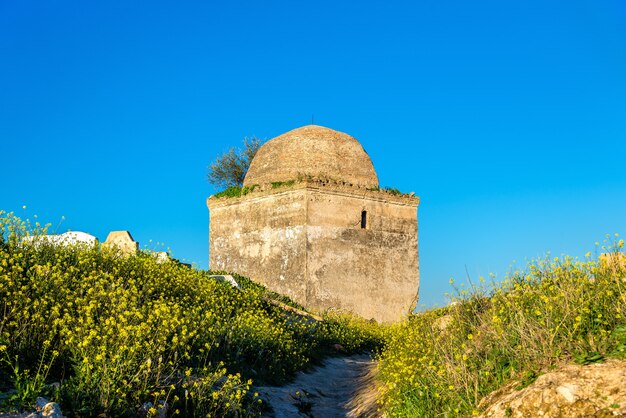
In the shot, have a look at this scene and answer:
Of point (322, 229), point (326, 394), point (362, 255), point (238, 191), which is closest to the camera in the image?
point (326, 394)

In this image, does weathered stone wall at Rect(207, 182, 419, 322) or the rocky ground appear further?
weathered stone wall at Rect(207, 182, 419, 322)

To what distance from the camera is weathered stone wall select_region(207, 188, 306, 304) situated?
21.2 meters

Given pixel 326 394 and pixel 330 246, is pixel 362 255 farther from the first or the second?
pixel 326 394

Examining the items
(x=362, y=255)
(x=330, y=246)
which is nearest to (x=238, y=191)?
(x=330, y=246)

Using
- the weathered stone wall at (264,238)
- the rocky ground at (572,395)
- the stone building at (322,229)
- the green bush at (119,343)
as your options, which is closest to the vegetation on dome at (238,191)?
the stone building at (322,229)

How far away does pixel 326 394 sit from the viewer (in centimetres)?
962

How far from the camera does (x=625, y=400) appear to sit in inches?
180

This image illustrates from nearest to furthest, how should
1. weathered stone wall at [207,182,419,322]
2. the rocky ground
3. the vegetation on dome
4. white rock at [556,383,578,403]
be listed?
the rocky ground, white rock at [556,383,578,403], weathered stone wall at [207,182,419,322], the vegetation on dome

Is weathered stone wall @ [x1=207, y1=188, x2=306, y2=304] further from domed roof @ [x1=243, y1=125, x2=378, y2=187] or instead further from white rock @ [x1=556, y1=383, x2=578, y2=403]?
white rock @ [x1=556, y1=383, x2=578, y2=403]

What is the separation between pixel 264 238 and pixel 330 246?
2.93 meters

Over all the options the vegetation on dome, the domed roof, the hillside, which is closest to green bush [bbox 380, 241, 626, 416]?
the hillside

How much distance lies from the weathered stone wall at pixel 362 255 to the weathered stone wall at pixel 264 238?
0.50m

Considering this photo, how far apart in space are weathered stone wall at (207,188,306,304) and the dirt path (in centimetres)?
881

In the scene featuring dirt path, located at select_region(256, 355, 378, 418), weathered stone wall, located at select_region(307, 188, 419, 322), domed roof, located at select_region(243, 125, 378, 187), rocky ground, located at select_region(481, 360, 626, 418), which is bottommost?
rocky ground, located at select_region(481, 360, 626, 418)
